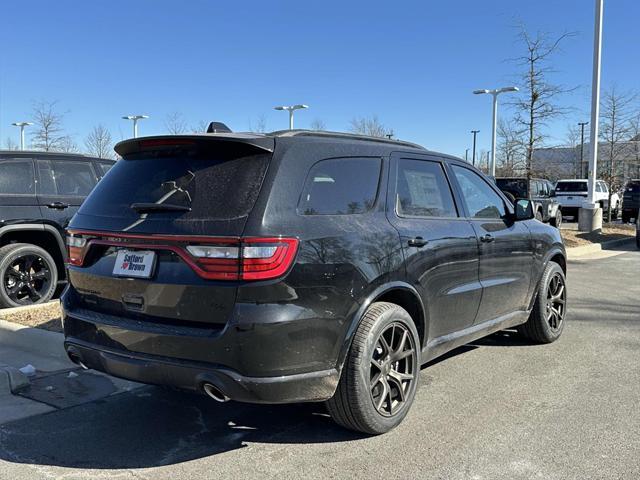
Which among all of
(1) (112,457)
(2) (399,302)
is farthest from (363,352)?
(1) (112,457)

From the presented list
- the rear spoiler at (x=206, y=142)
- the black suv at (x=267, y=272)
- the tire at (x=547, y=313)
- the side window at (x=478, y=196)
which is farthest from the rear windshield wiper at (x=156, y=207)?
the tire at (x=547, y=313)

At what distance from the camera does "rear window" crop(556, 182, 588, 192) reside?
24578 millimetres

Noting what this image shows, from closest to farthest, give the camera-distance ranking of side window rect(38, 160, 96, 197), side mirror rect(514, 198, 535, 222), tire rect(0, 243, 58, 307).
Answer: side mirror rect(514, 198, 535, 222), tire rect(0, 243, 58, 307), side window rect(38, 160, 96, 197)

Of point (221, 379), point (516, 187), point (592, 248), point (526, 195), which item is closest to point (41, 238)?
point (221, 379)

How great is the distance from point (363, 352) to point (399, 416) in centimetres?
63

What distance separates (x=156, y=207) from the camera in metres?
3.29

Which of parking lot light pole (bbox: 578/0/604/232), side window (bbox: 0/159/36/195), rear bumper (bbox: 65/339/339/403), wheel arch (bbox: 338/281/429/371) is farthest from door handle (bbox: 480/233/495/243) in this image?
parking lot light pole (bbox: 578/0/604/232)

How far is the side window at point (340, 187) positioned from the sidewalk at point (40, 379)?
2335mm

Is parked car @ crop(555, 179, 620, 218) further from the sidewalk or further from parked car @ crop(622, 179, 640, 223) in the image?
the sidewalk

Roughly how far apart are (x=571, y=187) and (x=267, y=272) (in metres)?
A: 24.5

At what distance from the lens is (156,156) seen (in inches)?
142

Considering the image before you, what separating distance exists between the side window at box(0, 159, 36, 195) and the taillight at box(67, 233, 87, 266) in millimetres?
3596

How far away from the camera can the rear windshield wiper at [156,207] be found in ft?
10.6

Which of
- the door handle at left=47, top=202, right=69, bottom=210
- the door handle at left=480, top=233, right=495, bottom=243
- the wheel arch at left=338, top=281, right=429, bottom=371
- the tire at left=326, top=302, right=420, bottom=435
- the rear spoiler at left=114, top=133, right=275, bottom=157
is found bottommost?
the tire at left=326, top=302, right=420, bottom=435
